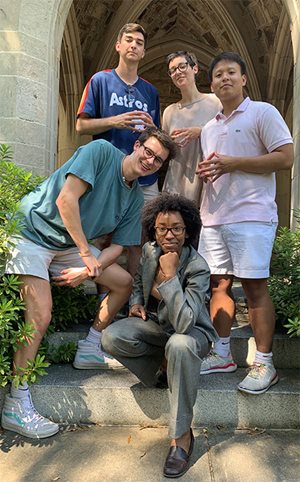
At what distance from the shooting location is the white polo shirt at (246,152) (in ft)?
7.06

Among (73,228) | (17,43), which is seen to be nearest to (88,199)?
(73,228)

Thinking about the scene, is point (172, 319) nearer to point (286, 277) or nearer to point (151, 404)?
point (151, 404)

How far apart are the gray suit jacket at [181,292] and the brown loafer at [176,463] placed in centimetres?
51

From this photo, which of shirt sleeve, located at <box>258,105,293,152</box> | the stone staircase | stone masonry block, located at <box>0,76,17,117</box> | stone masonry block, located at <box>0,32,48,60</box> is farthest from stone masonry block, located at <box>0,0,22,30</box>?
the stone staircase

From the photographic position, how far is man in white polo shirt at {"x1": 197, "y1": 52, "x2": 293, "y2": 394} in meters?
2.14

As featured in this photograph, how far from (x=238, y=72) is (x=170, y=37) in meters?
9.17

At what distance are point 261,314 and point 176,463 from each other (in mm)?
845

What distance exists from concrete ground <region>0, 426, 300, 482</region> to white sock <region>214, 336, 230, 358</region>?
426 millimetres

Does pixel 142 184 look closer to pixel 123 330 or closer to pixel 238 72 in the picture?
pixel 238 72

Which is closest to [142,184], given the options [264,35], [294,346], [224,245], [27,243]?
[224,245]

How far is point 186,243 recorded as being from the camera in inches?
82.5

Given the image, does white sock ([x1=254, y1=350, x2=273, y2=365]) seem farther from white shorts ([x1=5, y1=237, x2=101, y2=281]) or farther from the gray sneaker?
white shorts ([x1=5, y1=237, x2=101, y2=281])

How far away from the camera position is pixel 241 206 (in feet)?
7.23

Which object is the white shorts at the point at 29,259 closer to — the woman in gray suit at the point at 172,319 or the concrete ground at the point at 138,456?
the woman in gray suit at the point at 172,319
